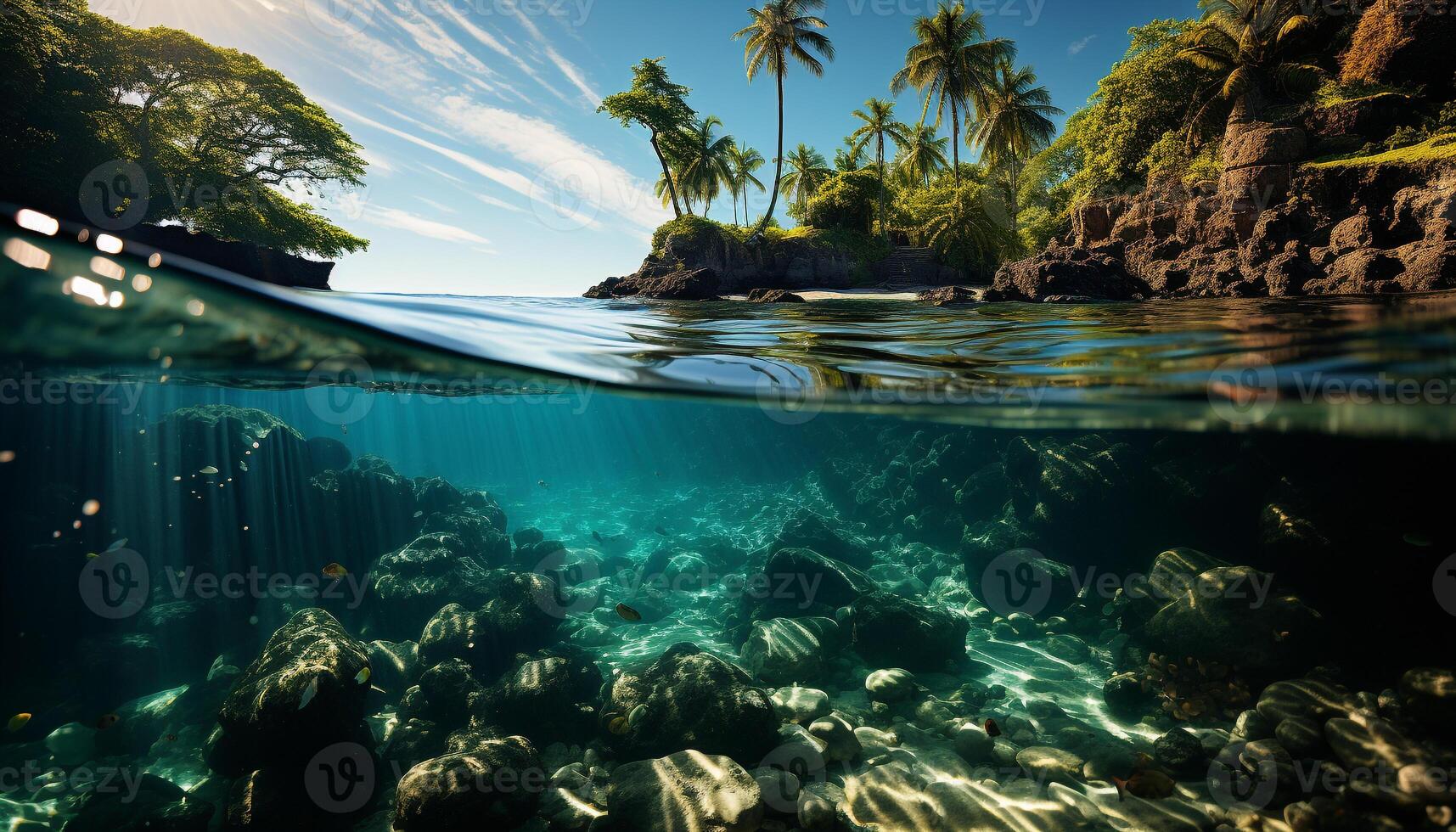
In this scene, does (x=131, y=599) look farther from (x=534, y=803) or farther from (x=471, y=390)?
(x=534, y=803)

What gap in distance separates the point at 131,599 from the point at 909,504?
21.8 m

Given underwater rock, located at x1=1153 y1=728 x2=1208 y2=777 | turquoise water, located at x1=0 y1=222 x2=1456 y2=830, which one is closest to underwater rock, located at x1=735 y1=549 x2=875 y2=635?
turquoise water, located at x1=0 y1=222 x2=1456 y2=830

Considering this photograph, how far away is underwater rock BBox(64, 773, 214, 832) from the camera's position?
20.9ft

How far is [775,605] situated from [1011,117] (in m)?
35.6

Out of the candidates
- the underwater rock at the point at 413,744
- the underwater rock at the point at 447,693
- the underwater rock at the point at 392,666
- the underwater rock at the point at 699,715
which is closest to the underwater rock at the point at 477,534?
→ the underwater rock at the point at 392,666

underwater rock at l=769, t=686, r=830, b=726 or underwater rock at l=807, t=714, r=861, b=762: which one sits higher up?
underwater rock at l=807, t=714, r=861, b=762

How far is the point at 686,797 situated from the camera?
5816mm

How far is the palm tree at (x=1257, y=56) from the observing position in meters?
20.7

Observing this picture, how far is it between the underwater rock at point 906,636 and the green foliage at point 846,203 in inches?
992

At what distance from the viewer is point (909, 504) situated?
1959 cm

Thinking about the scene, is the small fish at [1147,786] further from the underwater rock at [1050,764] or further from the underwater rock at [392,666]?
the underwater rock at [392,666]

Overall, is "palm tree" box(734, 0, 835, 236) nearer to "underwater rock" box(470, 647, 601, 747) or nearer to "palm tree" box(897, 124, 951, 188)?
"palm tree" box(897, 124, 951, 188)

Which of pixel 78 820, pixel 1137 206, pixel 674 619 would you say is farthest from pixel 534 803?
pixel 1137 206

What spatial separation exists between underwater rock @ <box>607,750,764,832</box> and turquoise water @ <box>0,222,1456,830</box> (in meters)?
0.03
